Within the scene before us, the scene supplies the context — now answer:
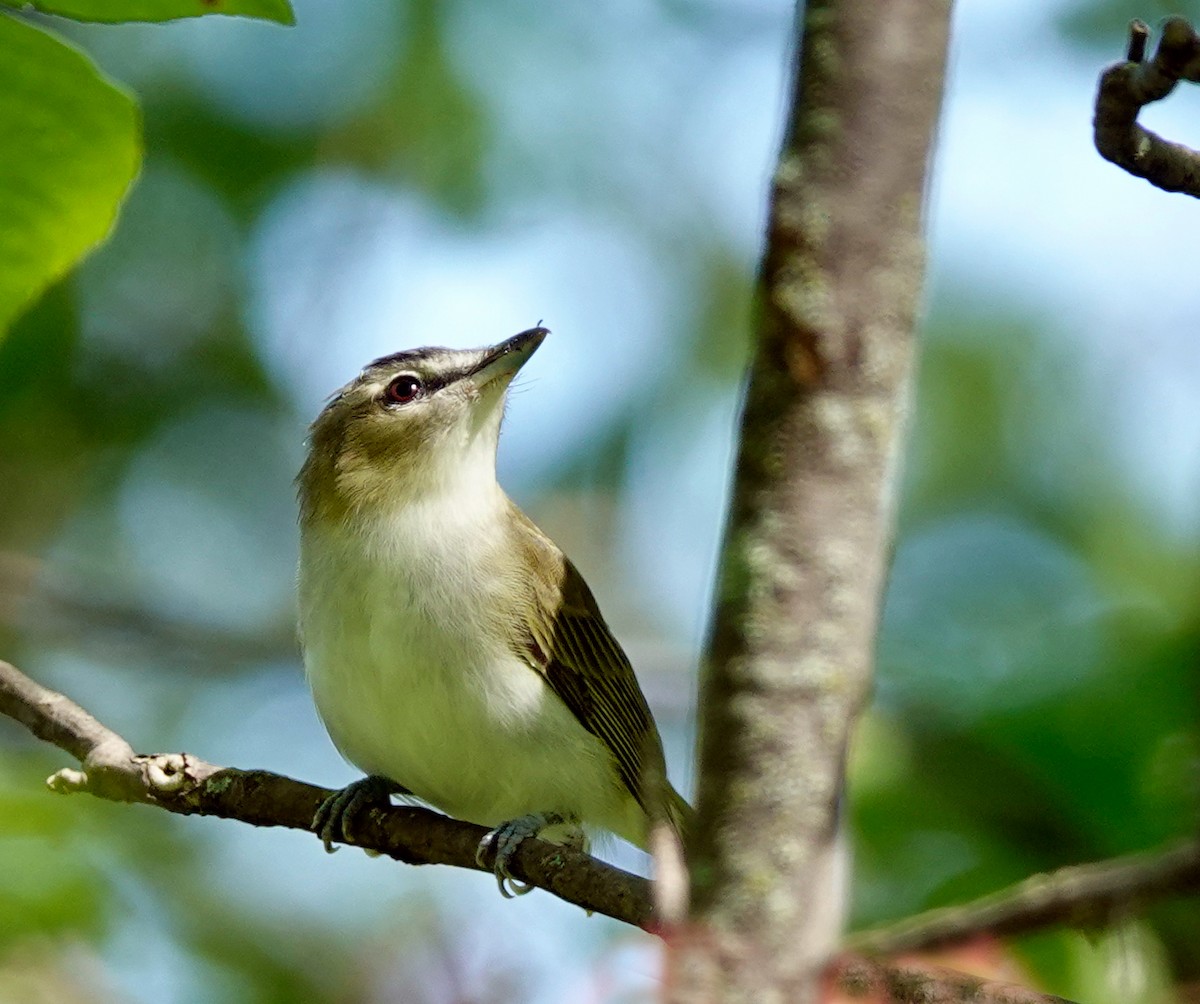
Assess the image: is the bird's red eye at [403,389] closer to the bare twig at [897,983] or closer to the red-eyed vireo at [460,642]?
the red-eyed vireo at [460,642]

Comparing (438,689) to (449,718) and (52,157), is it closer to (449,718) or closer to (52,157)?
(449,718)

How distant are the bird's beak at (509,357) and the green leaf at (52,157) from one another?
3.23 metres

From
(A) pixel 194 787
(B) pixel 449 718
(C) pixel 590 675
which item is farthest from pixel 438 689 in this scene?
(A) pixel 194 787

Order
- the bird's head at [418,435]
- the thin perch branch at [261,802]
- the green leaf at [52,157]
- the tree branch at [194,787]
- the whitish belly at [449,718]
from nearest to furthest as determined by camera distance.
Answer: the green leaf at [52,157] → the thin perch branch at [261,802] → the tree branch at [194,787] → the whitish belly at [449,718] → the bird's head at [418,435]

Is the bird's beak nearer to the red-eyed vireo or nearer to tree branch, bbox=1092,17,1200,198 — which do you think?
the red-eyed vireo

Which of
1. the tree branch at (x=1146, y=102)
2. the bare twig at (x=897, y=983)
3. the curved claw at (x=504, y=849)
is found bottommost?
the bare twig at (x=897, y=983)

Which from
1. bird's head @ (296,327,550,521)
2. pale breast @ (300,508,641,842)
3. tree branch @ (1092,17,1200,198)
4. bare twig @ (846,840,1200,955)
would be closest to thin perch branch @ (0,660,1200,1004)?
bare twig @ (846,840,1200,955)

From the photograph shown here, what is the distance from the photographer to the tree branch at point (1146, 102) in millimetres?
2148

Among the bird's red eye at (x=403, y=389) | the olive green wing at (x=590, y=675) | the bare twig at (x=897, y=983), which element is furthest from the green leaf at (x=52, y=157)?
the bird's red eye at (x=403, y=389)

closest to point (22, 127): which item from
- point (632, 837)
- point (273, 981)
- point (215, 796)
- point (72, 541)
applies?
point (215, 796)

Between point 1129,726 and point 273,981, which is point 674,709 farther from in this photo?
point 1129,726

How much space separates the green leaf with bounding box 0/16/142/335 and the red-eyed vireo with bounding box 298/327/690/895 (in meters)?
2.44

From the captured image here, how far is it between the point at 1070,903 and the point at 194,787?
2949 millimetres

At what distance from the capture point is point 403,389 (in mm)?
5965
